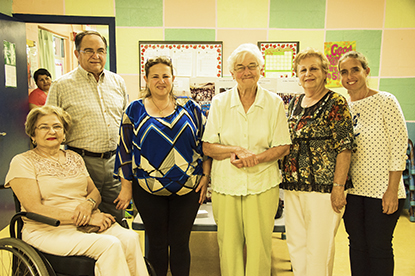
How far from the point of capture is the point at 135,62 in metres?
3.65

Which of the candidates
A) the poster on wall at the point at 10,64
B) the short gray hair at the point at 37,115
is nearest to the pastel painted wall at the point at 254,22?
the poster on wall at the point at 10,64

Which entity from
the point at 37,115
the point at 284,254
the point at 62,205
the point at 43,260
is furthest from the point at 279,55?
the point at 43,260

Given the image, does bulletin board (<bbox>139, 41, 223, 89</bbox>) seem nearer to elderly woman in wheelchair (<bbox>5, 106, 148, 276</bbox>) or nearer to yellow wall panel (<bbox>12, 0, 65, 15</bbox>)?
yellow wall panel (<bbox>12, 0, 65, 15</bbox>)

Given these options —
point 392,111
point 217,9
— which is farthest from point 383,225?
point 217,9

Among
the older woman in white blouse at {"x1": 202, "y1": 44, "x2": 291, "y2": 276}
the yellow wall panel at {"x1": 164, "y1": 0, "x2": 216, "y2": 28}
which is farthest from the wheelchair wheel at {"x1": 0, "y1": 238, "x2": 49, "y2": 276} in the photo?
the yellow wall panel at {"x1": 164, "y1": 0, "x2": 216, "y2": 28}

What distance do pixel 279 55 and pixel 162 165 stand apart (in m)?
2.61

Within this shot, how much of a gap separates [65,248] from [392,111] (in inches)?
78.0

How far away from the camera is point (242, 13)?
362 cm

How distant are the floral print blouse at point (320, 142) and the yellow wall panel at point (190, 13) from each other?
2330 mm

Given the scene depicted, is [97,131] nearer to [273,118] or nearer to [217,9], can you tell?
[273,118]

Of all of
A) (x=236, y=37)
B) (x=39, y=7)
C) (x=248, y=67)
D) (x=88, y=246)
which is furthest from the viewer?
(x=236, y=37)

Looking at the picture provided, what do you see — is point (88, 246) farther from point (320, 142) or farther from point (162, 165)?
point (320, 142)

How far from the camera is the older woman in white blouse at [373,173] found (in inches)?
66.8

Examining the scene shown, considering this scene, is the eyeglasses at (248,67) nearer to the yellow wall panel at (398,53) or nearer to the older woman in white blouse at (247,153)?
the older woman in white blouse at (247,153)
